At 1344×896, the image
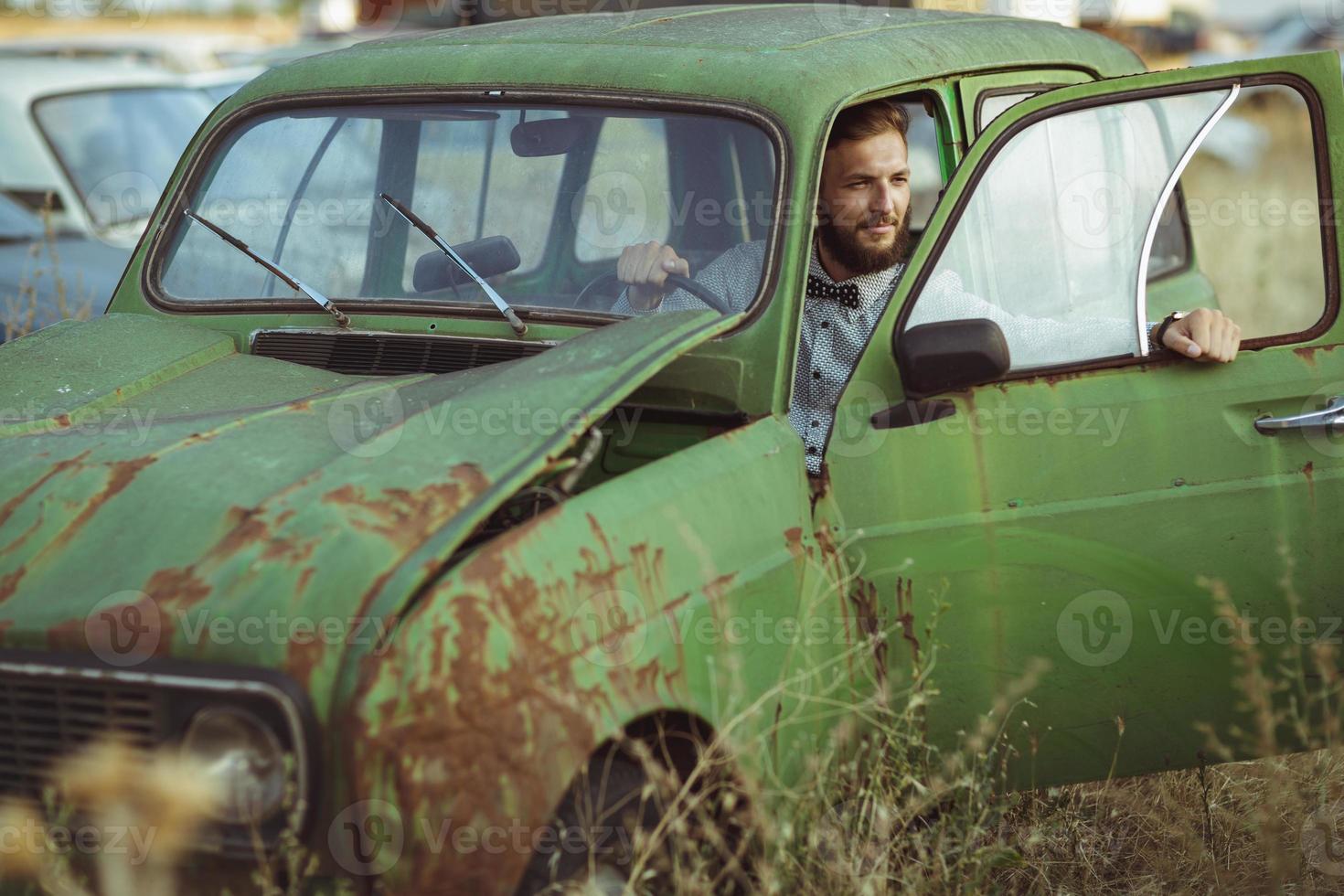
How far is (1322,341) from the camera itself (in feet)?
11.6

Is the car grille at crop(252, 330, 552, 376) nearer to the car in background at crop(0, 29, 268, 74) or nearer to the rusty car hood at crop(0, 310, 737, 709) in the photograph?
the rusty car hood at crop(0, 310, 737, 709)

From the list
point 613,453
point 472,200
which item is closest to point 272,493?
point 613,453

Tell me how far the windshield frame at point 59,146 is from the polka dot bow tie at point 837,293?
17.1 ft

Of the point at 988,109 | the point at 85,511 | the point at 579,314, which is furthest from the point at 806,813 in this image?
the point at 988,109

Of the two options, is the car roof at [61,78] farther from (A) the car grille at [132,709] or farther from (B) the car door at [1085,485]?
(A) the car grille at [132,709]

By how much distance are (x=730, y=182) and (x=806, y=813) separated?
140 cm

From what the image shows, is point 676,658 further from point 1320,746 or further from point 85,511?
point 1320,746

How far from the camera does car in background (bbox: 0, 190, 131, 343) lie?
672 cm

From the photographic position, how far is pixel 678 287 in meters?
3.65

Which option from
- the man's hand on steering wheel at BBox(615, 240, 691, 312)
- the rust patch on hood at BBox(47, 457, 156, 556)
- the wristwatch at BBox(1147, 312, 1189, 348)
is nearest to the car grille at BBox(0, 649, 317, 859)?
the rust patch on hood at BBox(47, 457, 156, 556)

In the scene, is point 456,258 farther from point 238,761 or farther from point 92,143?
point 92,143

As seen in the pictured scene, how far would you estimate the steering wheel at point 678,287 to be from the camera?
3.52 meters

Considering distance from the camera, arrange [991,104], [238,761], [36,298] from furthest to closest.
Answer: [36,298] → [991,104] → [238,761]

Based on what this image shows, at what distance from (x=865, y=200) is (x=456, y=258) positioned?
1.03 metres
